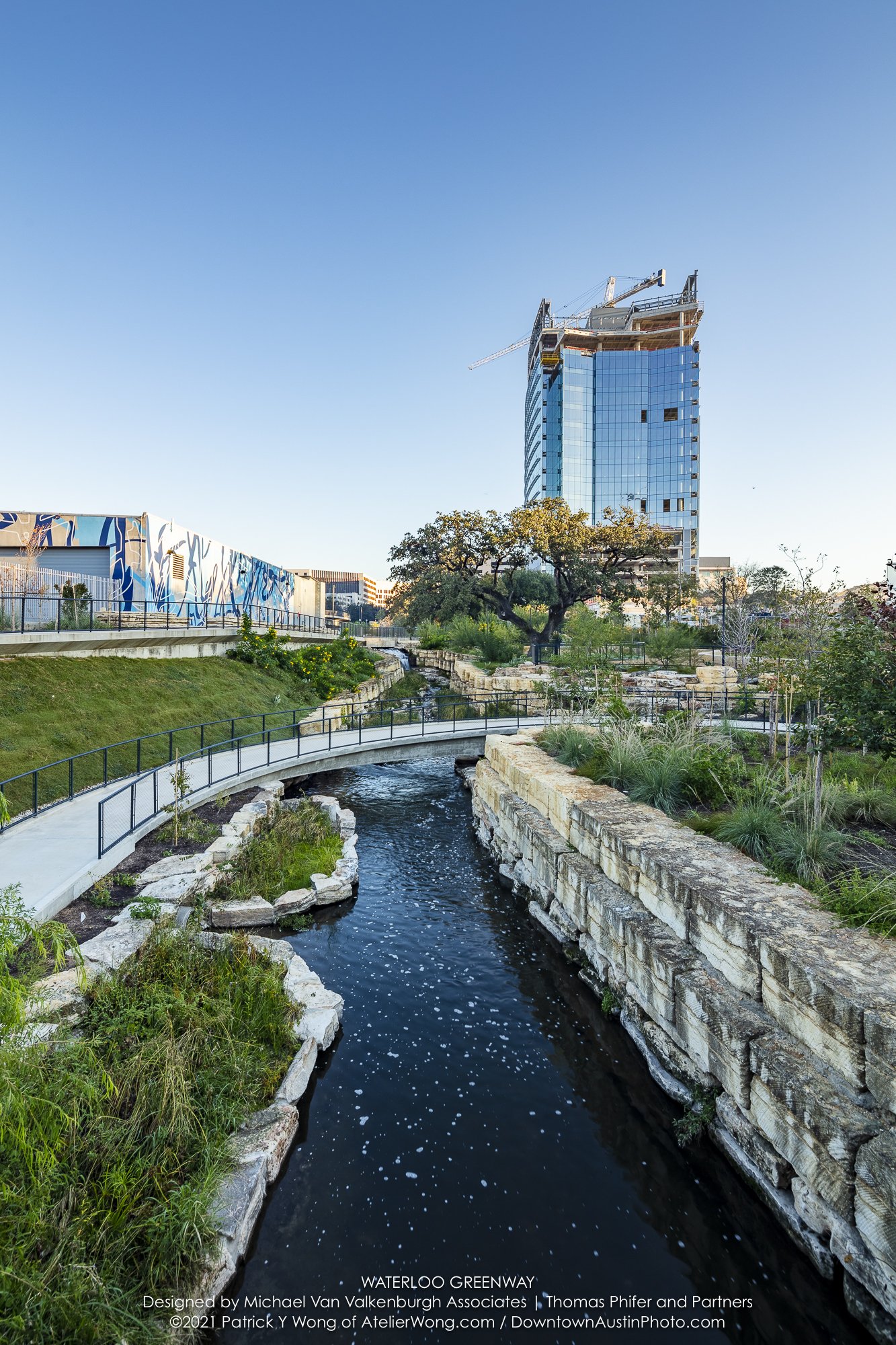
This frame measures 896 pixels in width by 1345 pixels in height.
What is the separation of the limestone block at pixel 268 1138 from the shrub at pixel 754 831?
5208 mm

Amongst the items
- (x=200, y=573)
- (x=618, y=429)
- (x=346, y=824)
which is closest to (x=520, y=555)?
(x=200, y=573)

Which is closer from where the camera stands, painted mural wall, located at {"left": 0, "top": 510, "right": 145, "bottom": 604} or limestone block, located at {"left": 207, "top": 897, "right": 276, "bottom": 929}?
limestone block, located at {"left": 207, "top": 897, "right": 276, "bottom": 929}

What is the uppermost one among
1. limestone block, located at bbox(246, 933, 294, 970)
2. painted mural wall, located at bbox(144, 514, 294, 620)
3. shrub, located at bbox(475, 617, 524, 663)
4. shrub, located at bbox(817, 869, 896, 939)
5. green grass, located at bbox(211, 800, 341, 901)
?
painted mural wall, located at bbox(144, 514, 294, 620)

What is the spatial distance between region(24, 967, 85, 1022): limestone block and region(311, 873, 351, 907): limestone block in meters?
4.12

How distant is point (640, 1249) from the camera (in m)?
4.52

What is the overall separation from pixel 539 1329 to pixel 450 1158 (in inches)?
55.7

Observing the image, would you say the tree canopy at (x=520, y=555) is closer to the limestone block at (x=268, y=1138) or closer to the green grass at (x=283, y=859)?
the green grass at (x=283, y=859)

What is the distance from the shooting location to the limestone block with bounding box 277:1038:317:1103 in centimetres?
551

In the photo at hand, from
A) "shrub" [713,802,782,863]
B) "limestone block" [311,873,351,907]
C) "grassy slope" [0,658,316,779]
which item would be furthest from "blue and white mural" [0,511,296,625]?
"shrub" [713,802,782,863]

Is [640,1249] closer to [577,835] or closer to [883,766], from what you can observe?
[577,835]

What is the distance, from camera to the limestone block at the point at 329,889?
9742 mm

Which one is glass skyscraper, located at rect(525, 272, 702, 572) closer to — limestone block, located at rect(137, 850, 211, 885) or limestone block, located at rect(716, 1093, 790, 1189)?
limestone block, located at rect(137, 850, 211, 885)

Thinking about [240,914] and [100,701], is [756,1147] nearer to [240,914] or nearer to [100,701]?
[240,914]

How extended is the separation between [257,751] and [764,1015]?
1243 cm
